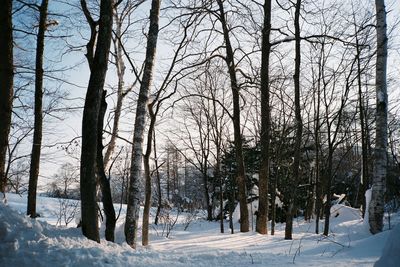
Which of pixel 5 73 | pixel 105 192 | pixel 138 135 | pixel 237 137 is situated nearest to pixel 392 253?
pixel 105 192

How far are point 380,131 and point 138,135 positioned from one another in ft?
17.5

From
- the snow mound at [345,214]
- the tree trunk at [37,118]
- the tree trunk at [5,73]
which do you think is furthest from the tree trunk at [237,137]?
the snow mound at [345,214]

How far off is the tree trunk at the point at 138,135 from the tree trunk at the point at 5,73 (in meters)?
2.35

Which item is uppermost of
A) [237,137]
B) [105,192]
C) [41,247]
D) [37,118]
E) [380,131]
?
[37,118]

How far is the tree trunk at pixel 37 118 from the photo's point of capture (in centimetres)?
933

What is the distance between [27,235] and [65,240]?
0.40m

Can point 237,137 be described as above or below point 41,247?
above

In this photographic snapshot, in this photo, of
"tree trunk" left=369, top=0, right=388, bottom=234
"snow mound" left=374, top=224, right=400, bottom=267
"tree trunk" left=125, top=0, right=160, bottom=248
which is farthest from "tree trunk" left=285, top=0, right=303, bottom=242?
"snow mound" left=374, top=224, right=400, bottom=267

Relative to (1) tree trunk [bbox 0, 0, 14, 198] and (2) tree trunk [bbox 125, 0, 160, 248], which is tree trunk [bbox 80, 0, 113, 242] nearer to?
(2) tree trunk [bbox 125, 0, 160, 248]

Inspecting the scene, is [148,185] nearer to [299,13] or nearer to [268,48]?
[268,48]

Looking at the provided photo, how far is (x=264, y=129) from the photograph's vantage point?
10.2m

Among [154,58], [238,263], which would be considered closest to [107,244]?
[238,263]

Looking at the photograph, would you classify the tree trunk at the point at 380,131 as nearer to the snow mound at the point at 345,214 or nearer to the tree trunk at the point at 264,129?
the tree trunk at the point at 264,129

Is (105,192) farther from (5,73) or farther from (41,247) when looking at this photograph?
(5,73)
